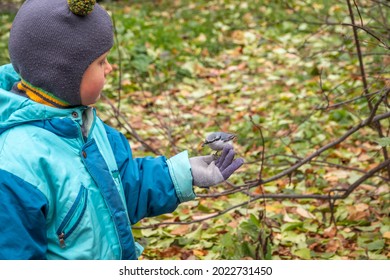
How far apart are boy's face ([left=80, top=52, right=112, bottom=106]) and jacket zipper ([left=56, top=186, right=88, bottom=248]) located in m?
0.28

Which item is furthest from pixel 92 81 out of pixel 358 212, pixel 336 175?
pixel 336 175

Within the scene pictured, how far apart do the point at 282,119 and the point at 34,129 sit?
309 centimetres

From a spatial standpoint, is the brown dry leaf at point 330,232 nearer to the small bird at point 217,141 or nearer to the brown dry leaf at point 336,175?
the brown dry leaf at point 336,175

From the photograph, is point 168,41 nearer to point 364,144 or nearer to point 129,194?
point 364,144

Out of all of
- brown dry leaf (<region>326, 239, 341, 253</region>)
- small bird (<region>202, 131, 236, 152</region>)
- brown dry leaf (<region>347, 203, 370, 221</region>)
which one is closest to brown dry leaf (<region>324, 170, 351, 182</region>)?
brown dry leaf (<region>347, 203, 370, 221</region>)

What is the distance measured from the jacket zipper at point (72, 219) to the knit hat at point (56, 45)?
11.7 inches

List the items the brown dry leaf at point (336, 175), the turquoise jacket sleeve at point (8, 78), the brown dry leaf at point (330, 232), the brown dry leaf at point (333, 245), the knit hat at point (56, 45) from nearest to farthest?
1. the knit hat at point (56, 45)
2. the turquoise jacket sleeve at point (8, 78)
3. the brown dry leaf at point (333, 245)
4. the brown dry leaf at point (330, 232)
5. the brown dry leaf at point (336, 175)

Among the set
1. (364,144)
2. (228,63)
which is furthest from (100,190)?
(228,63)

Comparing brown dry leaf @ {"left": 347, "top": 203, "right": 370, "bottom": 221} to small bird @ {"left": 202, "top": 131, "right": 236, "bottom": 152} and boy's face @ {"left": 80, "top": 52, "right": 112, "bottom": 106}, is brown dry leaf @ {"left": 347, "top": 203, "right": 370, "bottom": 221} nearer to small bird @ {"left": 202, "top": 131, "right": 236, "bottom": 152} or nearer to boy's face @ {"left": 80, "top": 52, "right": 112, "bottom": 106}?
small bird @ {"left": 202, "top": 131, "right": 236, "bottom": 152}

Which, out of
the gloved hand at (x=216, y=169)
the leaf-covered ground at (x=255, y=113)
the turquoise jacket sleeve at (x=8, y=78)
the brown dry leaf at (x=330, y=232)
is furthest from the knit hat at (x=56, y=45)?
the brown dry leaf at (x=330, y=232)

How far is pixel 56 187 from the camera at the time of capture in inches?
81.9

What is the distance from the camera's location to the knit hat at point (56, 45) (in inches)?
82.6

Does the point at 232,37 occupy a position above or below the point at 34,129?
below

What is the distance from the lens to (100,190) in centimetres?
216
